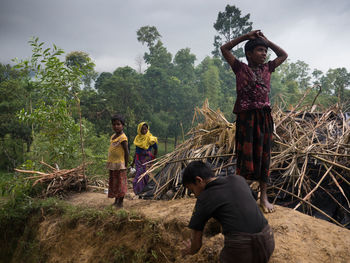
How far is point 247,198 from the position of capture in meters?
1.43

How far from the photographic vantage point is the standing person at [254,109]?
2031 millimetres

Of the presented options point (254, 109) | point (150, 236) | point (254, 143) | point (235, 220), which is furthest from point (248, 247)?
point (150, 236)

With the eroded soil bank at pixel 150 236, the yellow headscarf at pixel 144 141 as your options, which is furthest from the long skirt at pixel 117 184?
the yellow headscarf at pixel 144 141

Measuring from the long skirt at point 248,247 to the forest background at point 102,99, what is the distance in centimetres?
189

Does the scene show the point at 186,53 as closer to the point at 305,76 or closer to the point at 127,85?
the point at 127,85

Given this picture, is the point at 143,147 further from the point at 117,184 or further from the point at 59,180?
the point at 59,180

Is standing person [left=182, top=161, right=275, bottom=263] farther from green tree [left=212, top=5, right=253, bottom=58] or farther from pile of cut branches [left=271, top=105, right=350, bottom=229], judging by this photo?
green tree [left=212, top=5, right=253, bottom=58]

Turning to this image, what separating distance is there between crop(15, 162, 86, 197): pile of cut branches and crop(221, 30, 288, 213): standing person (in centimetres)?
349

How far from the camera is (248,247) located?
1377 millimetres

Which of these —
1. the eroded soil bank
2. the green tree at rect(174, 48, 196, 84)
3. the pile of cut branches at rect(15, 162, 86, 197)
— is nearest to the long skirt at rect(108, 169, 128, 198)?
the eroded soil bank

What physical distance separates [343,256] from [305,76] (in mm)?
39108

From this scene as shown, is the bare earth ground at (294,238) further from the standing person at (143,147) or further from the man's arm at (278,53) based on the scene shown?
the standing person at (143,147)

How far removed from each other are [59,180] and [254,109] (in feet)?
13.6

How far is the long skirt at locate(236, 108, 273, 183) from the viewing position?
2.04m
